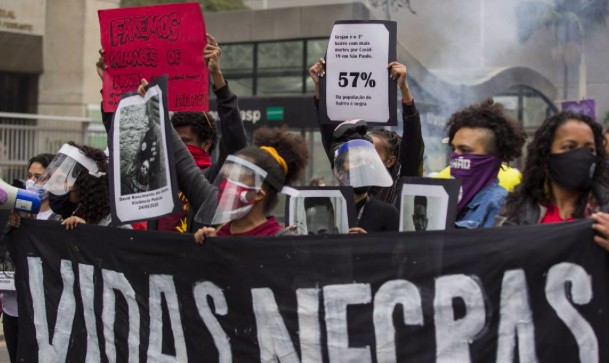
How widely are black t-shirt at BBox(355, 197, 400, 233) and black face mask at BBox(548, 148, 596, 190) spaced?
957mm

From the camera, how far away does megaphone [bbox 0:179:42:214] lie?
4984 millimetres

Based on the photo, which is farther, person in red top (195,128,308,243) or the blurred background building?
the blurred background building

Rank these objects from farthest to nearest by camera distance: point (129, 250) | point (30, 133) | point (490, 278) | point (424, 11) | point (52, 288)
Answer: point (424, 11), point (30, 133), point (52, 288), point (129, 250), point (490, 278)

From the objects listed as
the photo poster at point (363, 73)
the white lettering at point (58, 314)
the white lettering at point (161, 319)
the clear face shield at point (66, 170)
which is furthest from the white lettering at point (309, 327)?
the clear face shield at point (66, 170)

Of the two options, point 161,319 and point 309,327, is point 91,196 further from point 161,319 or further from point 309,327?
point 309,327

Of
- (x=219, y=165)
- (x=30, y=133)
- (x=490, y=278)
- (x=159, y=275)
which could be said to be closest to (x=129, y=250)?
(x=159, y=275)

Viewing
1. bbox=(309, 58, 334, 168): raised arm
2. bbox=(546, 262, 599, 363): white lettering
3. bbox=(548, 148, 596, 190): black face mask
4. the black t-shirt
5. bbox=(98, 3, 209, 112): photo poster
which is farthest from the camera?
bbox=(309, 58, 334, 168): raised arm

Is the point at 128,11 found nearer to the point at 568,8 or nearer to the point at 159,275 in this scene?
the point at 159,275

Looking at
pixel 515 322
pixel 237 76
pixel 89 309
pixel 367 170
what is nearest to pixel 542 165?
pixel 515 322

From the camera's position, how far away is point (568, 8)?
32.1m

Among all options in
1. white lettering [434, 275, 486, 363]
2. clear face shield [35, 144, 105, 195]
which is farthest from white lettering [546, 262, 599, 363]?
clear face shield [35, 144, 105, 195]

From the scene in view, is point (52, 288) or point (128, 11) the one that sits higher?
point (128, 11)

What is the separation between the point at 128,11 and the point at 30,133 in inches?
454

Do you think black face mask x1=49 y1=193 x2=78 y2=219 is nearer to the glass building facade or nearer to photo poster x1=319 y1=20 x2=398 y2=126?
photo poster x1=319 y1=20 x2=398 y2=126
